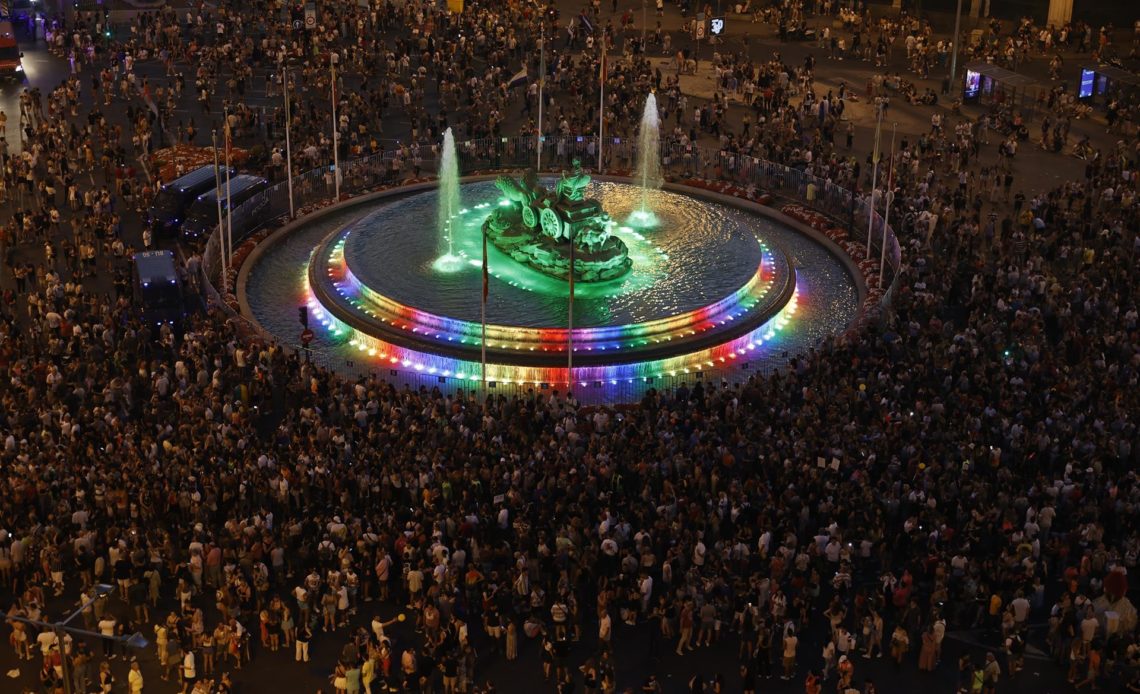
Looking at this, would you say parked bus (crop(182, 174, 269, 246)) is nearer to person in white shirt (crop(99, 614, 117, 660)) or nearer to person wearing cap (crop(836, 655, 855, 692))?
person in white shirt (crop(99, 614, 117, 660))

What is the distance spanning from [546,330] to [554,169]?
18.7 metres

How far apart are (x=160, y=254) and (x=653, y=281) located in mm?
15865

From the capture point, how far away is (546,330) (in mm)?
44938

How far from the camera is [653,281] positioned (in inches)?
1924

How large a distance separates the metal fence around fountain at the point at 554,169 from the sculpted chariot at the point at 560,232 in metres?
5.71

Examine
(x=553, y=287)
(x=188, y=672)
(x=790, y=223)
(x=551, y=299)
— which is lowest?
(x=188, y=672)

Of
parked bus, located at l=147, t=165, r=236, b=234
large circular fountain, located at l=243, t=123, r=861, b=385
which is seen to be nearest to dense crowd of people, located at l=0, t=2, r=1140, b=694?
parked bus, located at l=147, t=165, r=236, b=234

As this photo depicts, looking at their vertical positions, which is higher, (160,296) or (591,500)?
(160,296)

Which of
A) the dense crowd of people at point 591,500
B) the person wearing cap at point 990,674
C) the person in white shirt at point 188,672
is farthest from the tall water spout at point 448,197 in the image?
the person wearing cap at point 990,674

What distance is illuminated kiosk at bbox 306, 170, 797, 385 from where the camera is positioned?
44781mm

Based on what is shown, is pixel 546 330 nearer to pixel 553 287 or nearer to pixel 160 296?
pixel 553 287

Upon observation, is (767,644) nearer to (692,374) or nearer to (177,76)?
(692,374)

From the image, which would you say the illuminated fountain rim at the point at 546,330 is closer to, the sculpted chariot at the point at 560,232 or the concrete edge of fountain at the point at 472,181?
the concrete edge of fountain at the point at 472,181

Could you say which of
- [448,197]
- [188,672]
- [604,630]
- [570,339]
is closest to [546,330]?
[570,339]
